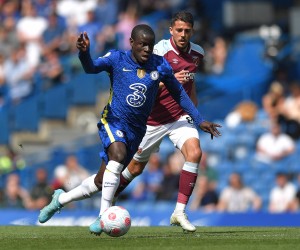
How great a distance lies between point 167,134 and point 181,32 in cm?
124

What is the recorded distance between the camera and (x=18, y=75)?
25.6m

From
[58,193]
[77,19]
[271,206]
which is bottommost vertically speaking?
[271,206]

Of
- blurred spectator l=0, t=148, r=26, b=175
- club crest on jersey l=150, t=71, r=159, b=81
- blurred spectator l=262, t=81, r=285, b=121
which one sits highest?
club crest on jersey l=150, t=71, r=159, b=81

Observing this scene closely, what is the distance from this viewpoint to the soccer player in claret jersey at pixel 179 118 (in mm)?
12531

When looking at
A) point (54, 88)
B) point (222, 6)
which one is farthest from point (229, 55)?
point (54, 88)

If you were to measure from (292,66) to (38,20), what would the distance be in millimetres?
7381

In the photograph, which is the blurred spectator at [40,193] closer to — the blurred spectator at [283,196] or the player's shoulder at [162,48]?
the blurred spectator at [283,196]

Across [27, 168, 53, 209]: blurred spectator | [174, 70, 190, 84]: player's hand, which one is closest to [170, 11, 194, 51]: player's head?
[174, 70, 190, 84]: player's hand

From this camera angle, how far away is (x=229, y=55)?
23.1 meters

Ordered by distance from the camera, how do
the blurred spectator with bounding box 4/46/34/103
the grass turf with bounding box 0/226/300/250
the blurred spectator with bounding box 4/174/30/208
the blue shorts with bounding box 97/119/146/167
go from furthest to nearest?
the blurred spectator with bounding box 4/46/34/103, the blurred spectator with bounding box 4/174/30/208, the blue shorts with bounding box 97/119/146/167, the grass turf with bounding box 0/226/300/250

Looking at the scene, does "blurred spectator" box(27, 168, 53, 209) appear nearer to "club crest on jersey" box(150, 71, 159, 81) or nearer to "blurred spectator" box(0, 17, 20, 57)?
"blurred spectator" box(0, 17, 20, 57)

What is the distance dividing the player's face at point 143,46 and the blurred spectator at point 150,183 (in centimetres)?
808

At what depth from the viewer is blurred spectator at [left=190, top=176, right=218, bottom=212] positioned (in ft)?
61.0

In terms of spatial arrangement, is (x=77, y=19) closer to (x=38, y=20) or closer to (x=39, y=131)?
(x=38, y=20)
